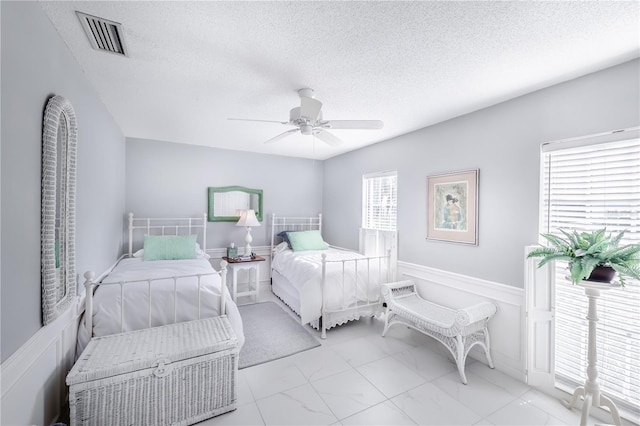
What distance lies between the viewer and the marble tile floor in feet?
6.37

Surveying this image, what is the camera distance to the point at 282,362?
263 centimetres

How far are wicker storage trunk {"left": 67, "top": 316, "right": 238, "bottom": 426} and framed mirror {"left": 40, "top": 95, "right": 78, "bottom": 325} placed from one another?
1.37 ft

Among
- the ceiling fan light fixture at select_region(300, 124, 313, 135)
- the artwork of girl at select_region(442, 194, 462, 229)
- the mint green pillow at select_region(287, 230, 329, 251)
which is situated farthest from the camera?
the mint green pillow at select_region(287, 230, 329, 251)

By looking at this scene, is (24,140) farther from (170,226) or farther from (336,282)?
(170,226)

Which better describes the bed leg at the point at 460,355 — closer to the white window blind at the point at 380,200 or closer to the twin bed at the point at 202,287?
the twin bed at the point at 202,287

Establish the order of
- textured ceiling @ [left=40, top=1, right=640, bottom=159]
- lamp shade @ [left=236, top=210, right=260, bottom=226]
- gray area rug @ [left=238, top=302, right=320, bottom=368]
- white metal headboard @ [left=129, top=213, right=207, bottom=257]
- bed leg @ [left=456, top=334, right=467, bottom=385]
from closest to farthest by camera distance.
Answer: textured ceiling @ [left=40, top=1, right=640, bottom=159] < bed leg @ [left=456, top=334, right=467, bottom=385] < gray area rug @ [left=238, top=302, right=320, bottom=368] < white metal headboard @ [left=129, top=213, right=207, bottom=257] < lamp shade @ [left=236, top=210, right=260, bottom=226]

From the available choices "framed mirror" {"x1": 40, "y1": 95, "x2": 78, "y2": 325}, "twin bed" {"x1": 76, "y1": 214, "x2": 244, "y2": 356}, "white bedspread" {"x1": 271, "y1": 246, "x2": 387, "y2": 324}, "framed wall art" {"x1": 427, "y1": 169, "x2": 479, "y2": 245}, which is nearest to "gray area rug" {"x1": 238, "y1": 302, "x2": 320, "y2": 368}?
"white bedspread" {"x1": 271, "y1": 246, "x2": 387, "y2": 324}

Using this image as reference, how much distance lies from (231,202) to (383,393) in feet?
12.5

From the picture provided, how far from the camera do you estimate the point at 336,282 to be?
10.8ft

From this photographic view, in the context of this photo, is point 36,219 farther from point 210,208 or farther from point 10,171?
point 210,208

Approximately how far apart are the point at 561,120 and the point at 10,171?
360 cm

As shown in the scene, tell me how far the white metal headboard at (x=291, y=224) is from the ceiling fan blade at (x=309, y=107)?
3187 mm

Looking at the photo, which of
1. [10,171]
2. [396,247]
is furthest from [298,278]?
[10,171]

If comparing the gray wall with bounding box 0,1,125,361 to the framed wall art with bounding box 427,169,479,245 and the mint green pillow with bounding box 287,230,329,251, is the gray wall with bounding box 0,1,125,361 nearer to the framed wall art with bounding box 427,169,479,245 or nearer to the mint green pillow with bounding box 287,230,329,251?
the mint green pillow with bounding box 287,230,329,251
